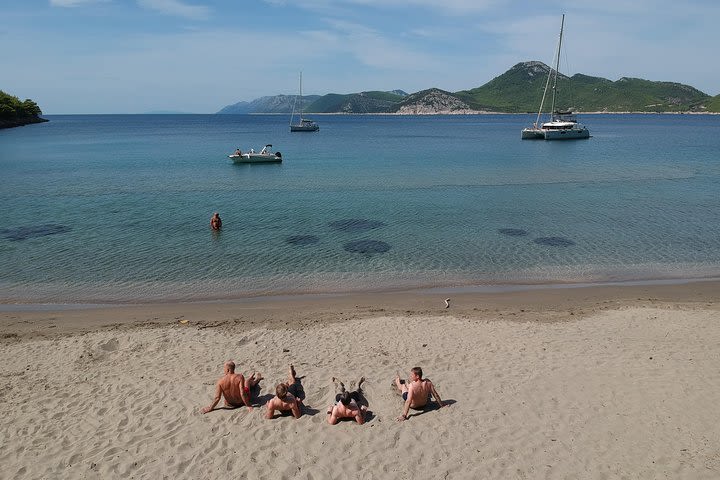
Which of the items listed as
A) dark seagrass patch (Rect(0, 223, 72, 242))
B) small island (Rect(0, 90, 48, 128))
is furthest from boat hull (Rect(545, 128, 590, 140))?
small island (Rect(0, 90, 48, 128))

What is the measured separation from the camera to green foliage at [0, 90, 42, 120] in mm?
128500

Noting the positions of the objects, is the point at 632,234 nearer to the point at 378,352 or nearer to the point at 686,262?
the point at 686,262

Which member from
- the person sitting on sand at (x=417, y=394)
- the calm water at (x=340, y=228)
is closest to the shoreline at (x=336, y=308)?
the calm water at (x=340, y=228)

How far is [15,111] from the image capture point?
137000 millimetres

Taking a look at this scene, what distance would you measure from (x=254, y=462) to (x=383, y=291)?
34.7ft

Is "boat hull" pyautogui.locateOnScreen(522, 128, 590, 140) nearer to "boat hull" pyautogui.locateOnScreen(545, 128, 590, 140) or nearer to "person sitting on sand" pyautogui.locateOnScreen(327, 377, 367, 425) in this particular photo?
"boat hull" pyautogui.locateOnScreen(545, 128, 590, 140)

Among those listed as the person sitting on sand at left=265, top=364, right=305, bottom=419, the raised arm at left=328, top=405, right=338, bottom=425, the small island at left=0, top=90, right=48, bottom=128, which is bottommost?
the raised arm at left=328, top=405, right=338, bottom=425

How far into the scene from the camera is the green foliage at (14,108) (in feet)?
422

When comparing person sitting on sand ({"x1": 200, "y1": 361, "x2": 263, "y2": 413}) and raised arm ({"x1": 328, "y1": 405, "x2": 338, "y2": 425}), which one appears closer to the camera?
raised arm ({"x1": 328, "y1": 405, "x2": 338, "y2": 425})

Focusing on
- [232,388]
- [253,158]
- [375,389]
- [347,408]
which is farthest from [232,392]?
[253,158]

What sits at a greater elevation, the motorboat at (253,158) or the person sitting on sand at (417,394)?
the motorboat at (253,158)

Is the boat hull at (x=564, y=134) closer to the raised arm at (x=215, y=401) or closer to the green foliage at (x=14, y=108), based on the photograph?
the raised arm at (x=215, y=401)

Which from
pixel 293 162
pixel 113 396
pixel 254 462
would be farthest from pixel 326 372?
pixel 293 162

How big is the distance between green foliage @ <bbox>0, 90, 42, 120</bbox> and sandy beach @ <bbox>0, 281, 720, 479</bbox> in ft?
462
